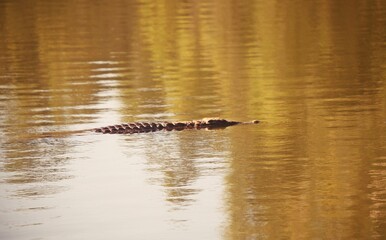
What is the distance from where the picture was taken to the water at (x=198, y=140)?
1461cm

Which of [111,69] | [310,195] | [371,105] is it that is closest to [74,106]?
[371,105]

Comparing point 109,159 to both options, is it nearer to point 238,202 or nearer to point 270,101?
point 238,202

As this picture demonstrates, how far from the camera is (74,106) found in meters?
23.8

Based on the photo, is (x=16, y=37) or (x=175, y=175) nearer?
(x=175, y=175)

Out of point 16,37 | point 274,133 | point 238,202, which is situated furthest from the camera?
point 16,37

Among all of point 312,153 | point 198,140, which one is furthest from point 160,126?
point 312,153

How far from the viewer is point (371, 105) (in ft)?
73.6

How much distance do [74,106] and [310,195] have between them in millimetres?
8889

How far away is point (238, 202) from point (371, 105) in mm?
7599

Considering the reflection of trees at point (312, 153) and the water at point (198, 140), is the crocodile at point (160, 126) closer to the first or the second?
the water at point (198, 140)

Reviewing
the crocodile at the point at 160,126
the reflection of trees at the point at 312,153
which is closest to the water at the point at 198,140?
the reflection of trees at the point at 312,153

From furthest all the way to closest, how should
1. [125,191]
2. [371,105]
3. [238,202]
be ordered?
1. [371,105]
2. [125,191]
3. [238,202]

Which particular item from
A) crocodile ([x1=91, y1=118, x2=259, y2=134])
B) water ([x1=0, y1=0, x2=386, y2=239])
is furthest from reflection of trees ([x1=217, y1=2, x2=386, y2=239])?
crocodile ([x1=91, y1=118, x2=259, y2=134])

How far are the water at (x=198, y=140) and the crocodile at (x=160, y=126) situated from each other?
Answer: 0.29m
